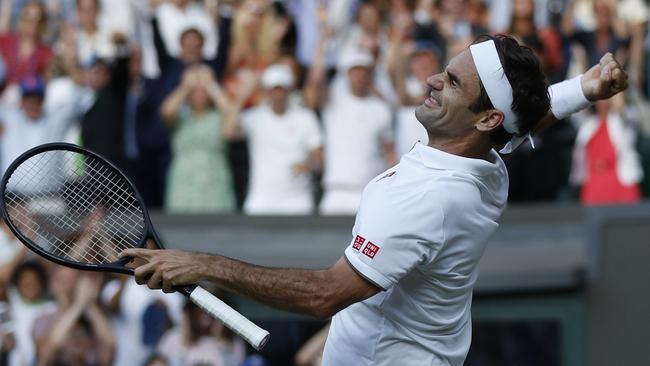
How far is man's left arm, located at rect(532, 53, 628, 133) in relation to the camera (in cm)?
477

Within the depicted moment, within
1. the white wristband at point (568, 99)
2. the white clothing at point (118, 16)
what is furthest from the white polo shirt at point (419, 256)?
the white clothing at point (118, 16)

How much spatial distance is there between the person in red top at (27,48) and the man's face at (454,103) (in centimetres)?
688

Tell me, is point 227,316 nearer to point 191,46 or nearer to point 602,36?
point 191,46

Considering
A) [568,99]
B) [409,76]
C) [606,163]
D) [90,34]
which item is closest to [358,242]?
[568,99]

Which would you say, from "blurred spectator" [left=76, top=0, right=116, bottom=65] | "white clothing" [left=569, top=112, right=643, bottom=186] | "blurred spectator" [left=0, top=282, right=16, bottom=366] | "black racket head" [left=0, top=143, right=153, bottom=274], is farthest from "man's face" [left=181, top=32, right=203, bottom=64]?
"black racket head" [left=0, top=143, right=153, bottom=274]

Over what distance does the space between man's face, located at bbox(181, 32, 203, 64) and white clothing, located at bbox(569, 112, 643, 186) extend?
9.83ft

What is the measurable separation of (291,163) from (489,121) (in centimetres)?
561

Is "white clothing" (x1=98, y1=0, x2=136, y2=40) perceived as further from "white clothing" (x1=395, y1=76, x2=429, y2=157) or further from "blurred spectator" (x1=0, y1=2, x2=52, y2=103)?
"white clothing" (x1=395, y1=76, x2=429, y2=157)

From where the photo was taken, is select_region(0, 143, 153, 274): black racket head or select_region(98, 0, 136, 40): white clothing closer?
select_region(0, 143, 153, 274): black racket head

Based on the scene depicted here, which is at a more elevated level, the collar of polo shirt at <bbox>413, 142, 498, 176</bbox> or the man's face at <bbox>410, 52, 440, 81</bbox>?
the collar of polo shirt at <bbox>413, 142, 498, 176</bbox>

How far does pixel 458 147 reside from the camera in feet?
14.1

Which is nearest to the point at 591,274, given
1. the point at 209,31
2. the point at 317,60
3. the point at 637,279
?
the point at 637,279

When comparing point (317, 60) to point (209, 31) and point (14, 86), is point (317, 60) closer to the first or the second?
point (209, 31)

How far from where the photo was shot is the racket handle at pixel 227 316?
4090mm
